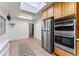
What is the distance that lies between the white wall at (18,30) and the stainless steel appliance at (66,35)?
6.25m

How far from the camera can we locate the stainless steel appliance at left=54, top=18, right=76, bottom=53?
2.69 m

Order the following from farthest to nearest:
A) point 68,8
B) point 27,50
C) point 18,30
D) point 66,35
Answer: point 18,30 → point 27,50 → point 66,35 → point 68,8

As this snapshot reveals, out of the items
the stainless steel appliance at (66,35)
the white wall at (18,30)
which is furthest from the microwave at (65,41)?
the white wall at (18,30)

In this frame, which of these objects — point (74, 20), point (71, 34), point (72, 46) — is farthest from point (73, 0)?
point (72, 46)

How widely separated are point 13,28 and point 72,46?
7.45 metres

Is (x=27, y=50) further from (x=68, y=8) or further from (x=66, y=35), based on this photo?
(x=68, y=8)

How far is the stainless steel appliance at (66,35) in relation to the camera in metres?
2.69

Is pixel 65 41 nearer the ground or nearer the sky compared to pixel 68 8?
nearer the ground

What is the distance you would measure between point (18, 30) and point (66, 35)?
7695 mm

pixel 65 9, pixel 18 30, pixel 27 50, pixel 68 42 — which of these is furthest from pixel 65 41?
pixel 18 30

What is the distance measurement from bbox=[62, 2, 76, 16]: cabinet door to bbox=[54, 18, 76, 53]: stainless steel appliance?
8.1 inches

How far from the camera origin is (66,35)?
2986 mm

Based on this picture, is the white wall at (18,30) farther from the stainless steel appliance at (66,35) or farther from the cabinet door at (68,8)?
the cabinet door at (68,8)

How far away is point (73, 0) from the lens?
8.59 ft
